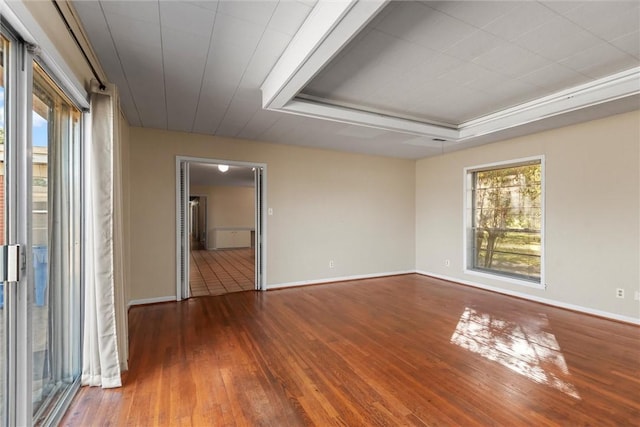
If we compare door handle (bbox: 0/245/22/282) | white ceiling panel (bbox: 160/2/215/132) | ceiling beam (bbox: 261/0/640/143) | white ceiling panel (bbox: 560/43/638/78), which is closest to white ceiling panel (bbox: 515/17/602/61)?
white ceiling panel (bbox: 560/43/638/78)

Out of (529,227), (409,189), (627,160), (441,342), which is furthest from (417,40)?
(409,189)

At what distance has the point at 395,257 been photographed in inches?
240

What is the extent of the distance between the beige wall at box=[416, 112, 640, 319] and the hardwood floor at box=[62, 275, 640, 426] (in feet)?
1.22

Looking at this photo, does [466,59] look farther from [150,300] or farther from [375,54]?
[150,300]

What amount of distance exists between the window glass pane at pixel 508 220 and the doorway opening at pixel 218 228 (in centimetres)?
376

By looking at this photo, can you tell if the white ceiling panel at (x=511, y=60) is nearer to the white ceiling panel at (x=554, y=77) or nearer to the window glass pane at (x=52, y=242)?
the white ceiling panel at (x=554, y=77)

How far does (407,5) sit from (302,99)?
153 centimetres

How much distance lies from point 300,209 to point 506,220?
338 cm

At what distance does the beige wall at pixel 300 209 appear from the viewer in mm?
4121

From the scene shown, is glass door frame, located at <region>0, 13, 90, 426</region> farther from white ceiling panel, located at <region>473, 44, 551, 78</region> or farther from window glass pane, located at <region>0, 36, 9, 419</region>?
white ceiling panel, located at <region>473, 44, 551, 78</region>

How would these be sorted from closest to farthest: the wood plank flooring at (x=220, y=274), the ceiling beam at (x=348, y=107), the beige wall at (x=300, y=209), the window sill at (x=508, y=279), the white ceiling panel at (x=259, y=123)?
the ceiling beam at (x=348, y=107), the white ceiling panel at (x=259, y=123), the beige wall at (x=300, y=209), the window sill at (x=508, y=279), the wood plank flooring at (x=220, y=274)

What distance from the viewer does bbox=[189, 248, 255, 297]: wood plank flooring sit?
491 cm

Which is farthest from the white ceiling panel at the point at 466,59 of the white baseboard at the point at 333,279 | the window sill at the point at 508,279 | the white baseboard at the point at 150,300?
the white baseboard at the point at 150,300

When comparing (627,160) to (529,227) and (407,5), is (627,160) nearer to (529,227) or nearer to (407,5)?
(529,227)
